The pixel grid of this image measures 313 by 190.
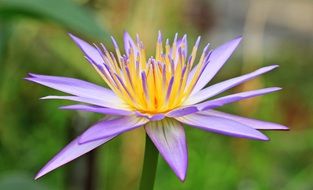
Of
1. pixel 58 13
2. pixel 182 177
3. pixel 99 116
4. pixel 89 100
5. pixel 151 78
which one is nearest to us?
pixel 182 177

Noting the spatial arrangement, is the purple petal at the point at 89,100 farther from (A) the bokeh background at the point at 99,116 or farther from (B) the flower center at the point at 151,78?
(A) the bokeh background at the point at 99,116

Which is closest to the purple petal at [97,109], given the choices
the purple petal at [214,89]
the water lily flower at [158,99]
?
the water lily flower at [158,99]

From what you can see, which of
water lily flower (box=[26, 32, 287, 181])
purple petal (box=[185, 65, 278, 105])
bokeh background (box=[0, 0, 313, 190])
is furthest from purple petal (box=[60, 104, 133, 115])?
bokeh background (box=[0, 0, 313, 190])

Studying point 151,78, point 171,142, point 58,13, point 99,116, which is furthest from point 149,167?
point 99,116

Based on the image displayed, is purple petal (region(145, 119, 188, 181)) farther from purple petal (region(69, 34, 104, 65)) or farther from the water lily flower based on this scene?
purple petal (region(69, 34, 104, 65))

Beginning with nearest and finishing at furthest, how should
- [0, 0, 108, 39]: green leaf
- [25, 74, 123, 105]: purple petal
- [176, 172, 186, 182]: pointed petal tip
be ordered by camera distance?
[176, 172, 186, 182]: pointed petal tip
[25, 74, 123, 105]: purple petal
[0, 0, 108, 39]: green leaf

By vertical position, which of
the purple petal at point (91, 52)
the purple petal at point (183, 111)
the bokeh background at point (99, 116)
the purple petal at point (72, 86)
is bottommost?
the bokeh background at point (99, 116)

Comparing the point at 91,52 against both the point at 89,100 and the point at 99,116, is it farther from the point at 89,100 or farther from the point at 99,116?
the point at 99,116
